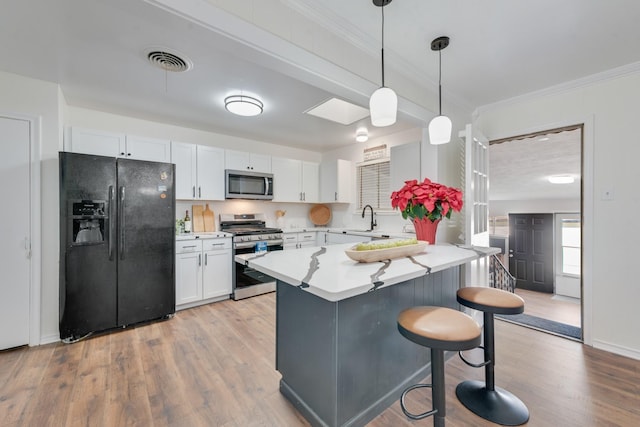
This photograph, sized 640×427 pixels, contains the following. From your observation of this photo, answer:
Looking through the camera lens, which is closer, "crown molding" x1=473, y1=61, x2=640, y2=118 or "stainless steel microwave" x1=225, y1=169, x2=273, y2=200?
"crown molding" x1=473, y1=61, x2=640, y2=118

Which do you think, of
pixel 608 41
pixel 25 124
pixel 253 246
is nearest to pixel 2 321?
pixel 25 124

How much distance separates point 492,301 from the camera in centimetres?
155

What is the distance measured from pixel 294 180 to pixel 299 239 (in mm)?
1047

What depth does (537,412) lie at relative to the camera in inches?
61.7

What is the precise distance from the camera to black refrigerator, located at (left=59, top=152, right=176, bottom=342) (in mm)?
2434

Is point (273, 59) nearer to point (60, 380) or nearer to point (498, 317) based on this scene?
point (60, 380)

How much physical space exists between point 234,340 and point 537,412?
231cm

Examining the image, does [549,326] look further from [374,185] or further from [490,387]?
[374,185]

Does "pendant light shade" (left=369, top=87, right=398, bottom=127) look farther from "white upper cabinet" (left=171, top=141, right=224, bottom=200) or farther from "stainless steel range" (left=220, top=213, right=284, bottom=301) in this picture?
"white upper cabinet" (left=171, top=141, right=224, bottom=200)

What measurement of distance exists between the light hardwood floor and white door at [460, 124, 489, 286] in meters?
0.68

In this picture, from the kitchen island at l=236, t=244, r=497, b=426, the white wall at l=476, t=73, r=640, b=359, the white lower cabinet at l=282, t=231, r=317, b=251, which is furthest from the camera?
the white lower cabinet at l=282, t=231, r=317, b=251

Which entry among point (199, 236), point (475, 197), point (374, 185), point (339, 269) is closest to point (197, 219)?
point (199, 236)

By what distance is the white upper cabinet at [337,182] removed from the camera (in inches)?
181

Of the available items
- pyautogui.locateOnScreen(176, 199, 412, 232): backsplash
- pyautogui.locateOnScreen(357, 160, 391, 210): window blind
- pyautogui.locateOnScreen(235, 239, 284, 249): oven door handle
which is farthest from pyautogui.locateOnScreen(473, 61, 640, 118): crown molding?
pyautogui.locateOnScreen(235, 239, 284, 249): oven door handle
